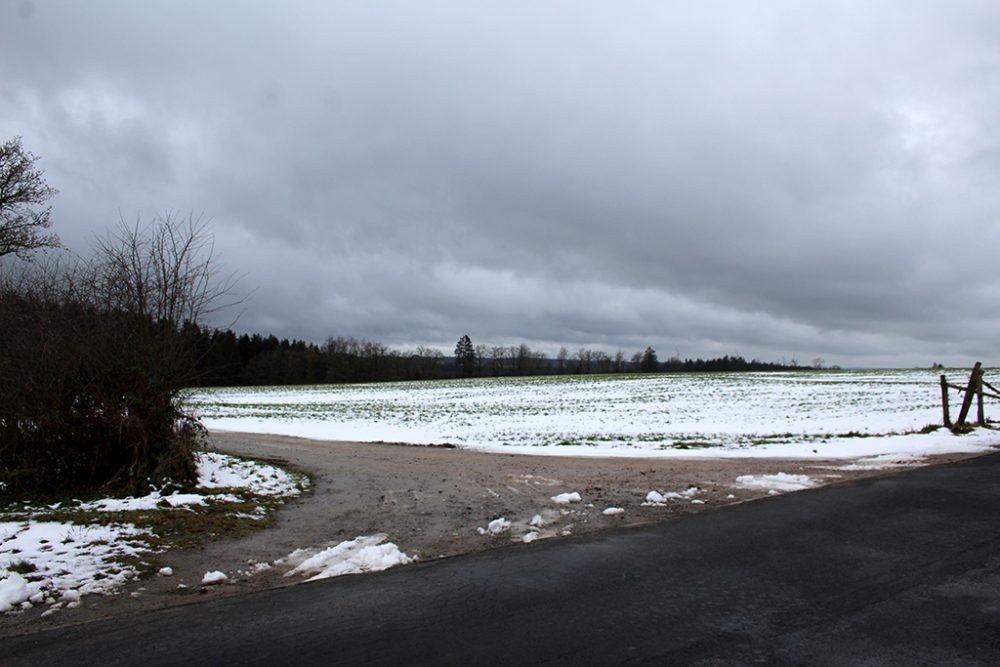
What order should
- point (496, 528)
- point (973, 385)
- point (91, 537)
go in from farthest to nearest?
1. point (973, 385)
2. point (496, 528)
3. point (91, 537)

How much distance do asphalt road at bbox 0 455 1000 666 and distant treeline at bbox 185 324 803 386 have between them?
69.7 m

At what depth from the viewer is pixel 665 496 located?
9.16 metres

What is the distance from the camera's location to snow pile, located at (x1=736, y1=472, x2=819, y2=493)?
962 cm

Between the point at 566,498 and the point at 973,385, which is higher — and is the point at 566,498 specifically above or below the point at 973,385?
below

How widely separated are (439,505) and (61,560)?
15.4 ft

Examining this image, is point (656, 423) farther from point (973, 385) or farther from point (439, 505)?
point (439, 505)

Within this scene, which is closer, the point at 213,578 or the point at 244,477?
the point at 213,578

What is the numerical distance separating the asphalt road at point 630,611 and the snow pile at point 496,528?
2.81 feet

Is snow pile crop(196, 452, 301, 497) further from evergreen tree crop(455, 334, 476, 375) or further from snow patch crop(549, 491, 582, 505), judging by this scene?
evergreen tree crop(455, 334, 476, 375)

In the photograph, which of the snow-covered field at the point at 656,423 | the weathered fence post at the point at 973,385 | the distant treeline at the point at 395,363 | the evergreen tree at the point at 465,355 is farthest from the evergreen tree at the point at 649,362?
the weathered fence post at the point at 973,385

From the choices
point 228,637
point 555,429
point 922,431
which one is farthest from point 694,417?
point 228,637

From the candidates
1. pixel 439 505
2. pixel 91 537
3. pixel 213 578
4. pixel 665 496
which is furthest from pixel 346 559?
pixel 665 496

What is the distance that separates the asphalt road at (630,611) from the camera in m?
3.96

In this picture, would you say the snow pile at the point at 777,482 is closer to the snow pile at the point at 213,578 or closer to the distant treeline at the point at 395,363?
the snow pile at the point at 213,578
